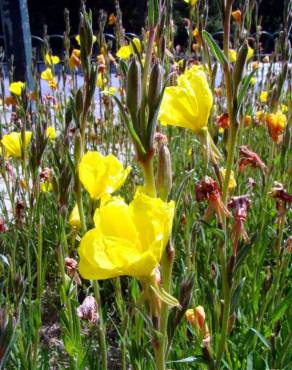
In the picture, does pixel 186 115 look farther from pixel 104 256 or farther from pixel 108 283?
pixel 108 283

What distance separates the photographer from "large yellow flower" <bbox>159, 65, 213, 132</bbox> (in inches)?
37.7

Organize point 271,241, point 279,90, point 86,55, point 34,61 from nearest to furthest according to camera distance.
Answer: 1. point 86,55
2. point 279,90
3. point 271,241
4. point 34,61

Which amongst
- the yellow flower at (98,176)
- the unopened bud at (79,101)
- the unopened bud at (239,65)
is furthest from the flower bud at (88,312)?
the unopened bud at (239,65)

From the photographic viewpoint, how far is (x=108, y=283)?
248 centimetres

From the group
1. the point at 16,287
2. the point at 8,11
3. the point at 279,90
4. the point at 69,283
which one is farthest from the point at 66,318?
the point at 8,11

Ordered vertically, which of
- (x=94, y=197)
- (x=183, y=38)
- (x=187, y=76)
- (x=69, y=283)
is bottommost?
(x=183, y=38)

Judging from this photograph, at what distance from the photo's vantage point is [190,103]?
98 cm

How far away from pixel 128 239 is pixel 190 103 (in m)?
0.36

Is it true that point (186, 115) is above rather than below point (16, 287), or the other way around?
above

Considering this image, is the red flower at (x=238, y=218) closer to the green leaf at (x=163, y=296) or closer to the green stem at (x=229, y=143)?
the green stem at (x=229, y=143)

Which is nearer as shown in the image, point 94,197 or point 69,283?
point 94,197

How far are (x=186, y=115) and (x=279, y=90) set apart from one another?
845mm

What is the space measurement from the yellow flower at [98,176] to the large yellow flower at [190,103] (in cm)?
18

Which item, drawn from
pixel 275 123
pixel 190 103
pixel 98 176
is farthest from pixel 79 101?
pixel 275 123
